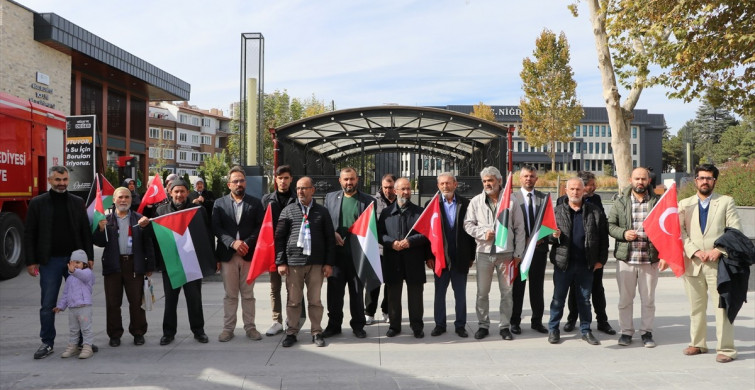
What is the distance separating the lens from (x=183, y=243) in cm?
698

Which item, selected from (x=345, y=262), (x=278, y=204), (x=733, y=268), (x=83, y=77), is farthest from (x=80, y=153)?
(x=83, y=77)

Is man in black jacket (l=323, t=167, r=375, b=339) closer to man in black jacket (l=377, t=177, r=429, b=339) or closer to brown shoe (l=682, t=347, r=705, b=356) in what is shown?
man in black jacket (l=377, t=177, r=429, b=339)

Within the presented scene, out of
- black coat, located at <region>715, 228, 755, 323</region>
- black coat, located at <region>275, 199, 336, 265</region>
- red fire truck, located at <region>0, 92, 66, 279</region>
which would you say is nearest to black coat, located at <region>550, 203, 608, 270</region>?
black coat, located at <region>715, 228, 755, 323</region>

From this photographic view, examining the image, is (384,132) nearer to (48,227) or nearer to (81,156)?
(81,156)

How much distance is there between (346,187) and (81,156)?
29.2 ft

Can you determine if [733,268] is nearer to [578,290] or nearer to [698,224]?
[698,224]

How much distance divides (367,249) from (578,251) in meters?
2.30

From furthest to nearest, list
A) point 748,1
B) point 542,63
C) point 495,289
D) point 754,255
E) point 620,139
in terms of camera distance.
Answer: point 542,63 → point 620,139 → point 748,1 → point 495,289 → point 754,255

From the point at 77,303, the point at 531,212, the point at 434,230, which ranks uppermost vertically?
the point at 531,212

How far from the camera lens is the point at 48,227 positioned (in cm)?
621

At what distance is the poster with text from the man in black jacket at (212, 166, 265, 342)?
7845 millimetres

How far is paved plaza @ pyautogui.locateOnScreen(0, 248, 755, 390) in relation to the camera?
532 cm

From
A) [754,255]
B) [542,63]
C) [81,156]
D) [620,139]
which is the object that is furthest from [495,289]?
[542,63]

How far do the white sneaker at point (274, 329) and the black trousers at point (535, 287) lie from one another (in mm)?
2682
